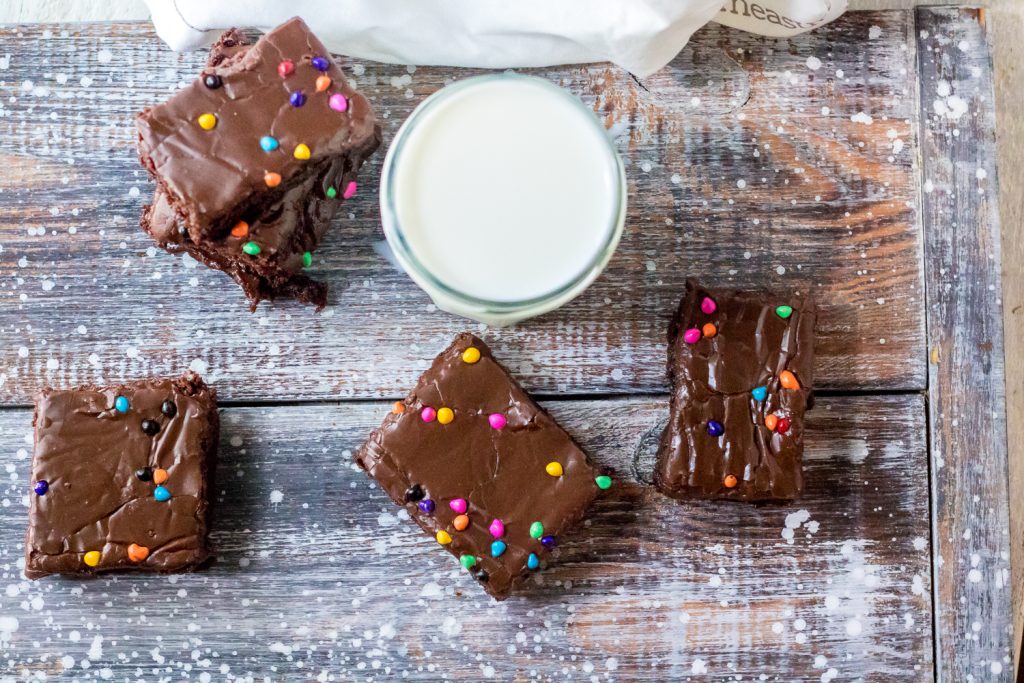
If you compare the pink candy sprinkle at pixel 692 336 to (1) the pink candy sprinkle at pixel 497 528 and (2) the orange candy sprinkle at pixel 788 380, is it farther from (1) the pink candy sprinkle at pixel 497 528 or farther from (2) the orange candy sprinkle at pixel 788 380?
(1) the pink candy sprinkle at pixel 497 528

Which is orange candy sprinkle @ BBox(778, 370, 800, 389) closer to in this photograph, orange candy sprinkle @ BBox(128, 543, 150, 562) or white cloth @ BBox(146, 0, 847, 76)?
white cloth @ BBox(146, 0, 847, 76)

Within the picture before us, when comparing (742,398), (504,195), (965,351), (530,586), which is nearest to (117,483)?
(530,586)

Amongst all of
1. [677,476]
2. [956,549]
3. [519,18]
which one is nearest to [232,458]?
[677,476]

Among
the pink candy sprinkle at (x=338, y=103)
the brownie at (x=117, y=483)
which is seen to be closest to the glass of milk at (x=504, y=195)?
the pink candy sprinkle at (x=338, y=103)

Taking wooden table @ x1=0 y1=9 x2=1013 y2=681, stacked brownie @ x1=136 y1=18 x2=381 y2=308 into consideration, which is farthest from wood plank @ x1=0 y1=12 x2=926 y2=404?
stacked brownie @ x1=136 y1=18 x2=381 y2=308

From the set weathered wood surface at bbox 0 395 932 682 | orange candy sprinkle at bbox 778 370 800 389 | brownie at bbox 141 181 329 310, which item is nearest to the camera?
brownie at bbox 141 181 329 310

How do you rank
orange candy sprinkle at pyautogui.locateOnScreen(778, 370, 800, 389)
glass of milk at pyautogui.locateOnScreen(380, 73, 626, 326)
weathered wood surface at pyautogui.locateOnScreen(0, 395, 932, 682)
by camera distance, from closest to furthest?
glass of milk at pyautogui.locateOnScreen(380, 73, 626, 326)
orange candy sprinkle at pyautogui.locateOnScreen(778, 370, 800, 389)
weathered wood surface at pyautogui.locateOnScreen(0, 395, 932, 682)

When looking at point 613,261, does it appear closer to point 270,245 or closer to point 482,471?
point 482,471
